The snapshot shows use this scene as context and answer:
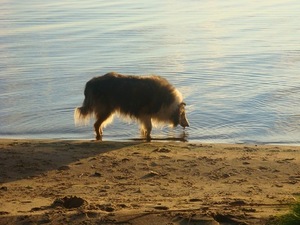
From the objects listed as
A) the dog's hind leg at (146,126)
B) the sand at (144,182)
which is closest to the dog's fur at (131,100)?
the dog's hind leg at (146,126)

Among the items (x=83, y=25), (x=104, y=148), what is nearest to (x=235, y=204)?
(x=104, y=148)

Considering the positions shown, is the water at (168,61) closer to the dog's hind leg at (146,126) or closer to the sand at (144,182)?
the dog's hind leg at (146,126)

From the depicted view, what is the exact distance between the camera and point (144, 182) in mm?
8570

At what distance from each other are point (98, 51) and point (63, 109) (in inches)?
241

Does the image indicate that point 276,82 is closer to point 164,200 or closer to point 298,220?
point 164,200

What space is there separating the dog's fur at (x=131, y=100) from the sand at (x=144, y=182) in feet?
2.03

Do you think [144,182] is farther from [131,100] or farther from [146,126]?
[146,126]

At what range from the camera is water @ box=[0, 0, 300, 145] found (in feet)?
43.4

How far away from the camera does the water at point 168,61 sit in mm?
13227

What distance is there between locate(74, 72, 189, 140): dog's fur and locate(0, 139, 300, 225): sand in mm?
618

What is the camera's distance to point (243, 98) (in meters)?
14.7

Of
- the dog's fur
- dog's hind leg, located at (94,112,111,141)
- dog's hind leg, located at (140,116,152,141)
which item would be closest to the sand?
dog's hind leg, located at (140,116,152,141)

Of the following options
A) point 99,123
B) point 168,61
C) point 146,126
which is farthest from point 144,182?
point 168,61

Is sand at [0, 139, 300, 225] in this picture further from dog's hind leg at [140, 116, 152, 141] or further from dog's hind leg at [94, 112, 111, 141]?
dog's hind leg at [94, 112, 111, 141]
